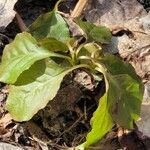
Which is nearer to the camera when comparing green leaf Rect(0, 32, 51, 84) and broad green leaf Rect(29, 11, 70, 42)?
green leaf Rect(0, 32, 51, 84)

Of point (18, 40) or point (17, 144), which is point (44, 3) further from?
point (17, 144)

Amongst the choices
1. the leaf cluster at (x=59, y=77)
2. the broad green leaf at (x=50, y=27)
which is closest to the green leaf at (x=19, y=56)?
the leaf cluster at (x=59, y=77)

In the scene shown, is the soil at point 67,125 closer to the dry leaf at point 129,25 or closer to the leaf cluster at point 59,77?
the leaf cluster at point 59,77

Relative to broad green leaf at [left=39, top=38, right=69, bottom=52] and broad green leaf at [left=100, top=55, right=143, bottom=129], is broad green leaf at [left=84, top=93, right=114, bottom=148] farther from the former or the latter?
broad green leaf at [left=39, top=38, right=69, bottom=52]

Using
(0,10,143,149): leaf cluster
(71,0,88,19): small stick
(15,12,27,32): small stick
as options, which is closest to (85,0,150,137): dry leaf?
(71,0,88,19): small stick

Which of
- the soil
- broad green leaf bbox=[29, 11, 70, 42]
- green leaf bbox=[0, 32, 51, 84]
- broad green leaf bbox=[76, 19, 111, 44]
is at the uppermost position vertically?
green leaf bbox=[0, 32, 51, 84]

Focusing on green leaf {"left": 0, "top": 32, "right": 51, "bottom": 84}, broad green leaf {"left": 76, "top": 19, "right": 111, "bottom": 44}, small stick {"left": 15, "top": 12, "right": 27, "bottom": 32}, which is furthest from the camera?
small stick {"left": 15, "top": 12, "right": 27, "bottom": 32}
